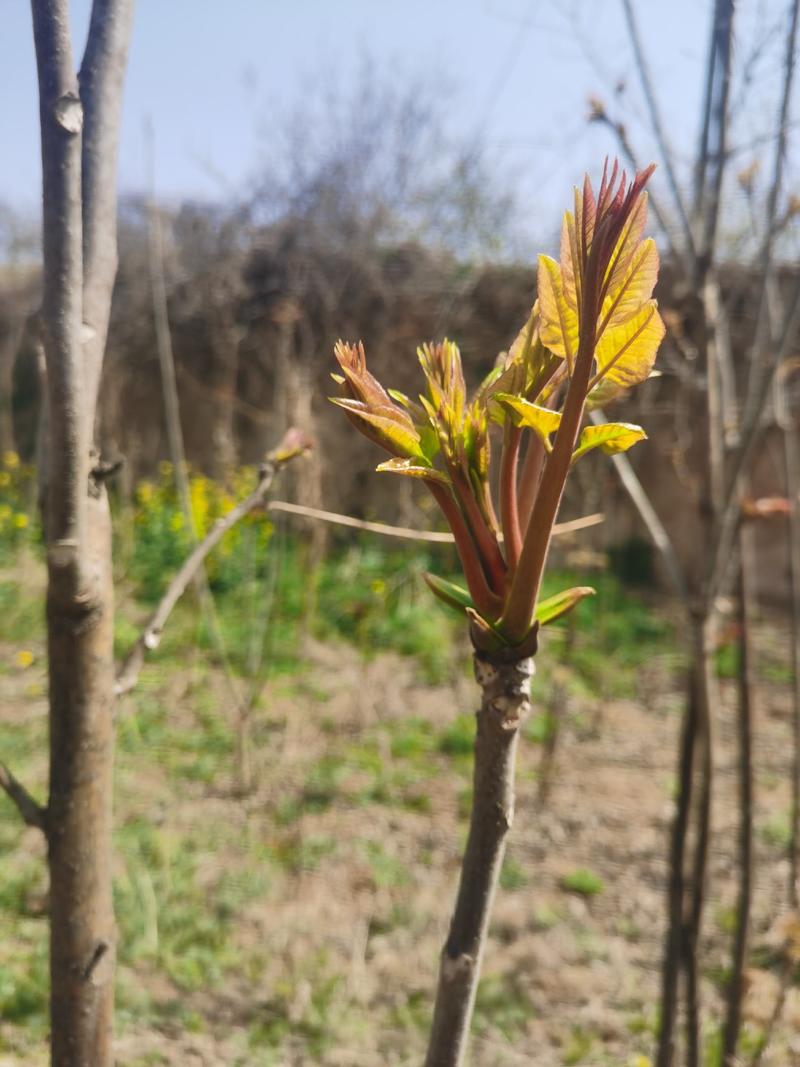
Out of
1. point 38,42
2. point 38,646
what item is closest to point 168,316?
point 38,646

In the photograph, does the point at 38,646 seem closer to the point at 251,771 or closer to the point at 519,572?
the point at 251,771

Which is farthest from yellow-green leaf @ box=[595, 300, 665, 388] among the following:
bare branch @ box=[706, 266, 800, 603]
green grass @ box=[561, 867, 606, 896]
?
green grass @ box=[561, 867, 606, 896]

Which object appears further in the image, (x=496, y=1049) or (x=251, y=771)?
(x=251, y=771)

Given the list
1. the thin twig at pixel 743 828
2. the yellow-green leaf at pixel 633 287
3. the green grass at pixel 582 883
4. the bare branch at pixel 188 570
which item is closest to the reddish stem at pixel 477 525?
the yellow-green leaf at pixel 633 287

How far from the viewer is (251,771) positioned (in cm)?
396

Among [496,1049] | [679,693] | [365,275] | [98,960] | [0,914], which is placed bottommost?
[496,1049]

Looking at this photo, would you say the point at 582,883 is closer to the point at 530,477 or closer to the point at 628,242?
the point at 530,477

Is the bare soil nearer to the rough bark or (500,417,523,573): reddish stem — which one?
the rough bark

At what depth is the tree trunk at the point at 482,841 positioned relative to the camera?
542 millimetres

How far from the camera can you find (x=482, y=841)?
56 cm

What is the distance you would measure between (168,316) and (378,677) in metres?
4.86

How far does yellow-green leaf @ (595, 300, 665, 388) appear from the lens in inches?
19.5

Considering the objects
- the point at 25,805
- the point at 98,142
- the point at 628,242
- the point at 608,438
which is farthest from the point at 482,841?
the point at 98,142

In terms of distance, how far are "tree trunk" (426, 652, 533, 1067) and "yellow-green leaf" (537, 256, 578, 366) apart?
191 mm
